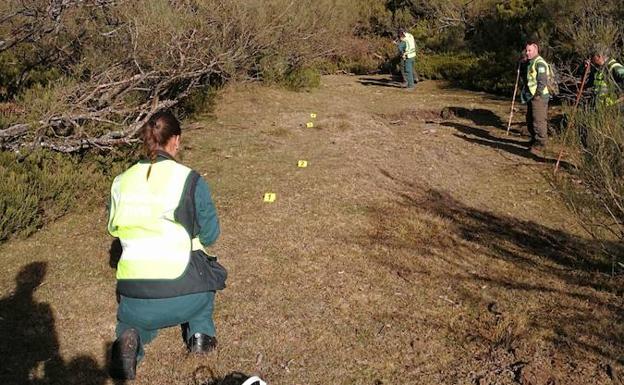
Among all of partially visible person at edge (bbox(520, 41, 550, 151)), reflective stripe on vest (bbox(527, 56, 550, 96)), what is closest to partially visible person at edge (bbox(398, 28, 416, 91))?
partially visible person at edge (bbox(520, 41, 550, 151))

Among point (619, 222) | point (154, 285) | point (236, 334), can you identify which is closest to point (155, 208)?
point (154, 285)

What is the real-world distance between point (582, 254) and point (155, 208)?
437 centimetres

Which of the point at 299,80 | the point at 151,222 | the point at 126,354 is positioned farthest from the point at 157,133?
the point at 299,80

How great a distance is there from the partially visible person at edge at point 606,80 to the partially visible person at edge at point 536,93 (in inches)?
29.2

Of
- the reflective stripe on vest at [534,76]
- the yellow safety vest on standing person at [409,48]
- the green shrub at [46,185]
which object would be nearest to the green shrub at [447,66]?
the yellow safety vest on standing person at [409,48]

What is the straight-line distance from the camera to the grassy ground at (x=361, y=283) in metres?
3.63

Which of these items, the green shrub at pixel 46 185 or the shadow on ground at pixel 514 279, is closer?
the shadow on ground at pixel 514 279

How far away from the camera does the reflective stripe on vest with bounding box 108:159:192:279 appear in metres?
3.11

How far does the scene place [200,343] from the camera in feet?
11.9

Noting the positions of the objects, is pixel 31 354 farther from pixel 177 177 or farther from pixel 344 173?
pixel 344 173

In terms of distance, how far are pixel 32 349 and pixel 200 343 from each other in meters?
1.21

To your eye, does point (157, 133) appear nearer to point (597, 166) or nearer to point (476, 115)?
point (597, 166)

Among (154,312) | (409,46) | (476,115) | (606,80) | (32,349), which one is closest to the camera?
(154,312)

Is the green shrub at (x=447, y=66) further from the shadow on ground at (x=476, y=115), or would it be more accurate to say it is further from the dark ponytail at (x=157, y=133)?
the dark ponytail at (x=157, y=133)
